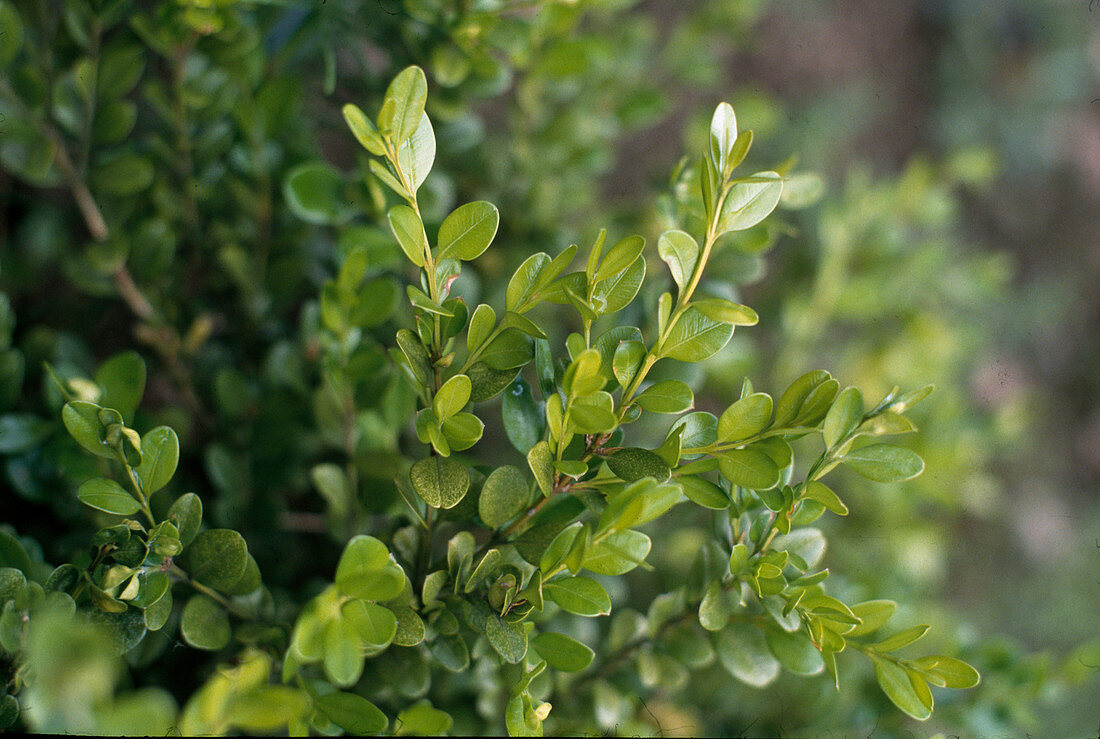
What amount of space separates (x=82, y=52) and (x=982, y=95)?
1578 mm

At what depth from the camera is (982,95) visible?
1.43 metres

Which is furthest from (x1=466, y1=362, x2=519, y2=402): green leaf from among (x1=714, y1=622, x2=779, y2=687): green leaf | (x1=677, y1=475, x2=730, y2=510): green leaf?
(x1=714, y1=622, x2=779, y2=687): green leaf

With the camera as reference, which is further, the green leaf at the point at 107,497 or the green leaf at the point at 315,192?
the green leaf at the point at 315,192

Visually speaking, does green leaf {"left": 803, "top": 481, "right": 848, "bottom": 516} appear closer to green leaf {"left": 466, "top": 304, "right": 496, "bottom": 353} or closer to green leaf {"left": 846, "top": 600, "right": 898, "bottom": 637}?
green leaf {"left": 846, "top": 600, "right": 898, "bottom": 637}

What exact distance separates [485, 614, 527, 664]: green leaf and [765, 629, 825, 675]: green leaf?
0.17 m

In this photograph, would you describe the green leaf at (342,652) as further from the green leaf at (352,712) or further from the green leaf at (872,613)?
the green leaf at (872,613)

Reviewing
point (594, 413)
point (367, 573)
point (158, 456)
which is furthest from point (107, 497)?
point (594, 413)

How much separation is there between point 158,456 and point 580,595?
0.23 metres

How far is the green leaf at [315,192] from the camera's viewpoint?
1.57 feet

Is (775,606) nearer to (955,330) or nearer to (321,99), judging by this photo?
(321,99)

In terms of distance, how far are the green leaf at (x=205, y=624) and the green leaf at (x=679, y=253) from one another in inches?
12.4

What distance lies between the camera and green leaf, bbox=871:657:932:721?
0.37 meters

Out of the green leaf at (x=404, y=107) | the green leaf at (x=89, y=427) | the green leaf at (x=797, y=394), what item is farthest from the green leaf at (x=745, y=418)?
the green leaf at (x=89, y=427)

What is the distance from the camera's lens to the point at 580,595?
340 mm
